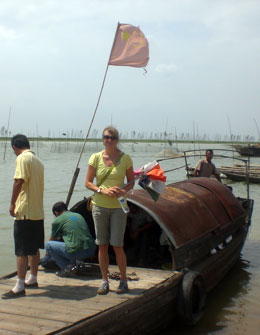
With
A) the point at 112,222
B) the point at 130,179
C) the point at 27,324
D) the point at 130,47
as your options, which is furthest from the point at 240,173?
the point at 27,324

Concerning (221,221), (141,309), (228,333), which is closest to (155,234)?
(221,221)

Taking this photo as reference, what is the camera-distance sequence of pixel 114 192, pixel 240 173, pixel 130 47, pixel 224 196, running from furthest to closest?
pixel 240 173 < pixel 224 196 < pixel 130 47 < pixel 114 192

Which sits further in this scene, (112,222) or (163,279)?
(163,279)

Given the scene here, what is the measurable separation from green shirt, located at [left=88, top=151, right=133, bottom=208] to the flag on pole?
9.94 ft

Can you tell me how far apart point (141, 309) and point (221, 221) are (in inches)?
125

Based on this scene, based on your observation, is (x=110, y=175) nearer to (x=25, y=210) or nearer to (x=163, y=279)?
(x=25, y=210)

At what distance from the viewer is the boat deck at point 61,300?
384 centimetres

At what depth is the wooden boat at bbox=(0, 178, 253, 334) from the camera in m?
4.14

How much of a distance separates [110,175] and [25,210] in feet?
3.34

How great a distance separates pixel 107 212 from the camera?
4.63 m

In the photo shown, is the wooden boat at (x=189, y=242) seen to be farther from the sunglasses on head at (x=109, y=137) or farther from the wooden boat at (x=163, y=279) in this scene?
the sunglasses on head at (x=109, y=137)

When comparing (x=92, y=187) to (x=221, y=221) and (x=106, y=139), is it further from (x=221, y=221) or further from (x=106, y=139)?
(x=221, y=221)

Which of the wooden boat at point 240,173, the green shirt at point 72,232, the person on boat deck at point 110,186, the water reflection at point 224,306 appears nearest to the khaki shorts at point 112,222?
the person on boat deck at point 110,186

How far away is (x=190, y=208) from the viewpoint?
6.67 metres
